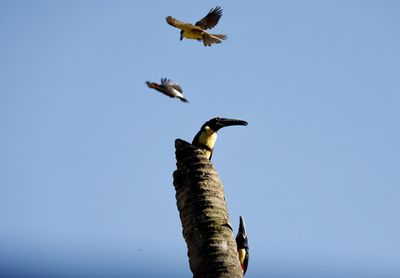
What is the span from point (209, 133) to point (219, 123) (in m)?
0.33

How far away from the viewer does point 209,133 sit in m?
14.6

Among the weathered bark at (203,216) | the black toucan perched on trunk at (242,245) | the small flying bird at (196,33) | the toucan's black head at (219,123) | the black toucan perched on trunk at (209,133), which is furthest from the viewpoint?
the small flying bird at (196,33)

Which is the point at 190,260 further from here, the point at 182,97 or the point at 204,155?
the point at 182,97

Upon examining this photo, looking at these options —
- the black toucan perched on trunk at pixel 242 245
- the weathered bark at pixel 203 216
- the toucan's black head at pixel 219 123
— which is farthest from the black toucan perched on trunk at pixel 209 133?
the black toucan perched on trunk at pixel 242 245

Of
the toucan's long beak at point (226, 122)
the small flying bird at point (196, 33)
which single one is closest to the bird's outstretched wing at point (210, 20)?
the small flying bird at point (196, 33)

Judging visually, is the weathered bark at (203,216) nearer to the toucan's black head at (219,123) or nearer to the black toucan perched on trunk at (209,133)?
the black toucan perched on trunk at (209,133)

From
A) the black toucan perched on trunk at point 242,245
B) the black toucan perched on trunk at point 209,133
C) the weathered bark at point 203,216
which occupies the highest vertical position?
the black toucan perched on trunk at point 209,133

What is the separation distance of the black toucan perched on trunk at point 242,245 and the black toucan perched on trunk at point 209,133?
5.39 feet

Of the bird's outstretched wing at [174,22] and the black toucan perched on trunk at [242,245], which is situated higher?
the bird's outstretched wing at [174,22]

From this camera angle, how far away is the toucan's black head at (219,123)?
1477 cm

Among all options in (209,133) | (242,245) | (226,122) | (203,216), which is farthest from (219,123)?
(203,216)

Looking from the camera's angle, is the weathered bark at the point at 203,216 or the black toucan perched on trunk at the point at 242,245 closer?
the weathered bark at the point at 203,216

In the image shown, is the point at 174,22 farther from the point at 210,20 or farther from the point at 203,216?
the point at 203,216

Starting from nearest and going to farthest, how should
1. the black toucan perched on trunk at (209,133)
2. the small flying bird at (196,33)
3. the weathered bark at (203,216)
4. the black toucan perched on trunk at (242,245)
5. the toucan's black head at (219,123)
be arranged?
the weathered bark at (203,216) → the black toucan perched on trunk at (209,133) → the toucan's black head at (219,123) → the black toucan perched on trunk at (242,245) → the small flying bird at (196,33)
